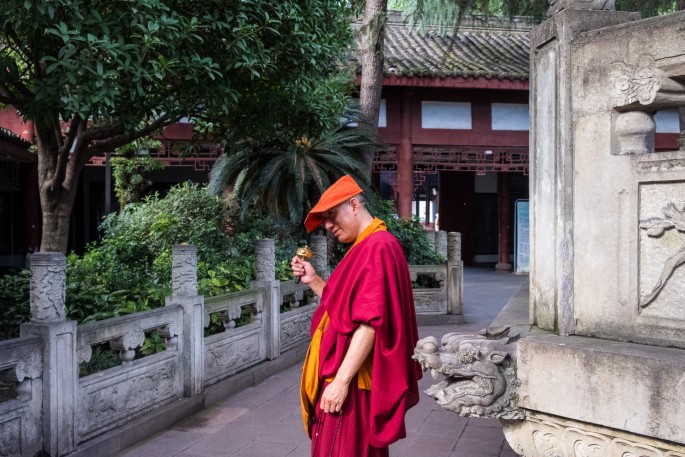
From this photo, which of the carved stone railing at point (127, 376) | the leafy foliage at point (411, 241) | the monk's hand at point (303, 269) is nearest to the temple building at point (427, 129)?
A: the leafy foliage at point (411, 241)

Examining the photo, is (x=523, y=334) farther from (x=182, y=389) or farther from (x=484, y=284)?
(x=484, y=284)

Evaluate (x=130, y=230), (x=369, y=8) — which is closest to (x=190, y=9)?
(x=130, y=230)

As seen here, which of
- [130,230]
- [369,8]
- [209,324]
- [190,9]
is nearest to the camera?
[190,9]

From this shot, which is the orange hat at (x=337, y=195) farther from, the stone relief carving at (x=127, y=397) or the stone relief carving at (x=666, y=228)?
the stone relief carving at (x=127, y=397)

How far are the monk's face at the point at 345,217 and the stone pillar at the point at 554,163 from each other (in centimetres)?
83

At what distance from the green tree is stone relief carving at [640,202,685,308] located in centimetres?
353

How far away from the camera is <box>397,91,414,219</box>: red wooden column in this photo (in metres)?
15.3

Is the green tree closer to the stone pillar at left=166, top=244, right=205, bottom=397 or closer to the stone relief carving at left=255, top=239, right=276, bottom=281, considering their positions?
the stone pillar at left=166, top=244, right=205, bottom=397

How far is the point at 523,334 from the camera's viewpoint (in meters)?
3.01

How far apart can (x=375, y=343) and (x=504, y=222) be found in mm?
17443

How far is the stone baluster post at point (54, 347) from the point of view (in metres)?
4.04

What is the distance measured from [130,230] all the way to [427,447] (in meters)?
6.62

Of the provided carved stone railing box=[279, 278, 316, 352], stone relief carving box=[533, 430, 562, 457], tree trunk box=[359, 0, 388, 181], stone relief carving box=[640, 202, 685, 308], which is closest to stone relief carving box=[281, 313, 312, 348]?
carved stone railing box=[279, 278, 316, 352]

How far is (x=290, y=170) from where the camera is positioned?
1016 cm
